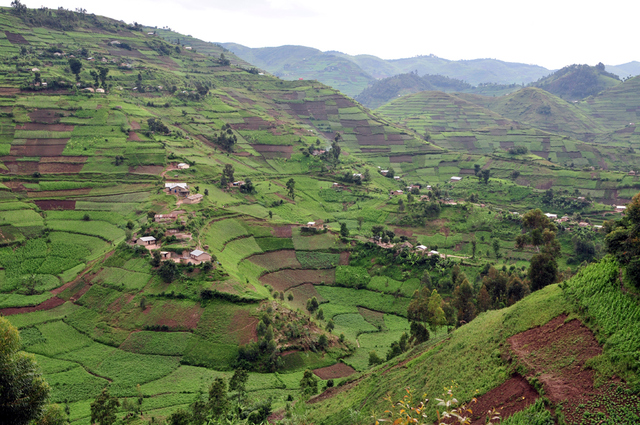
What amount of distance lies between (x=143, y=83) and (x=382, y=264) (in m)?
145

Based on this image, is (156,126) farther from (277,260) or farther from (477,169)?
(477,169)

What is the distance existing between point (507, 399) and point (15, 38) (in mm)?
230006

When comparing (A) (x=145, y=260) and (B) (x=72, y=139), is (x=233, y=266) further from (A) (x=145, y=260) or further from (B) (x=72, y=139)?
(B) (x=72, y=139)

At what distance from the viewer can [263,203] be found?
111875mm

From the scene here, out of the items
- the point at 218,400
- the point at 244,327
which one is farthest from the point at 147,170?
the point at 218,400

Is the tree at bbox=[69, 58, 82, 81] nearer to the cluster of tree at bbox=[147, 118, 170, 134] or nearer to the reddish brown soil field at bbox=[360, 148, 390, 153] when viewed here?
the cluster of tree at bbox=[147, 118, 170, 134]

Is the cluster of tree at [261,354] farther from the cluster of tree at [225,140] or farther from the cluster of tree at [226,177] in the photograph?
the cluster of tree at [225,140]

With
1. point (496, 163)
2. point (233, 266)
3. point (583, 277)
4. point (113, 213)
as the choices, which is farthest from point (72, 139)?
point (496, 163)

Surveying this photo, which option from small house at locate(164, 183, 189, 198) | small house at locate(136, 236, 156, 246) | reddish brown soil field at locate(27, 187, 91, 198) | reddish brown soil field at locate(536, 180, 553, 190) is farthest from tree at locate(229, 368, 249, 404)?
reddish brown soil field at locate(536, 180, 553, 190)

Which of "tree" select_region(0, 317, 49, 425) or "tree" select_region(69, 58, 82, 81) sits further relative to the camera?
"tree" select_region(69, 58, 82, 81)

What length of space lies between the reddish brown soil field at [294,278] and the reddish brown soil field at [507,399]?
55.0 meters

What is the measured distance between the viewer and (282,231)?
313 feet

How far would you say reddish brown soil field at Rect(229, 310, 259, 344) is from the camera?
58053 mm

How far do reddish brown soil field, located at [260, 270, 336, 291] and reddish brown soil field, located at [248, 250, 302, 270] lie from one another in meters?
1.88
